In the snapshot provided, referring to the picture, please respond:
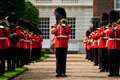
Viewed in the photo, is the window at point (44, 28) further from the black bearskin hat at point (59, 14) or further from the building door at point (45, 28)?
the black bearskin hat at point (59, 14)

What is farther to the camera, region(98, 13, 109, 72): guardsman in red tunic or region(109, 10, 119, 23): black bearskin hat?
Result: region(98, 13, 109, 72): guardsman in red tunic

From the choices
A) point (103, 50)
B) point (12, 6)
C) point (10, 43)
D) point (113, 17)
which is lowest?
point (103, 50)

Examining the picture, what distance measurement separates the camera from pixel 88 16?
72125 mm

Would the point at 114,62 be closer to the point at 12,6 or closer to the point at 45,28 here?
the point at 12,6

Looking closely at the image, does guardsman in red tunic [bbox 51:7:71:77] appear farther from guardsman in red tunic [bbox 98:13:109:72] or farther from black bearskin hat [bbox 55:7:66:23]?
guardsman in red tunic [bbox 98:13:109:72]

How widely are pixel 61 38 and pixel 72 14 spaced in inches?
1881

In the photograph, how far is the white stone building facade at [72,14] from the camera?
233 feet

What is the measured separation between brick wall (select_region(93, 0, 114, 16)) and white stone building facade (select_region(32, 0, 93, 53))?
3281 millimetres

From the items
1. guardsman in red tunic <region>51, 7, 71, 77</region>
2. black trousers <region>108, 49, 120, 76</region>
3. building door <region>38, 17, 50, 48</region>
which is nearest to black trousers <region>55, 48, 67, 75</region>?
guardsman in red tunic <region>51, 7, 71, 77</region>

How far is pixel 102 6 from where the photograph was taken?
66562 mm

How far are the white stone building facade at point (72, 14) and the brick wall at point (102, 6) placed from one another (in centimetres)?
328

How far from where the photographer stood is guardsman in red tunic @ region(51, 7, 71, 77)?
23375mm

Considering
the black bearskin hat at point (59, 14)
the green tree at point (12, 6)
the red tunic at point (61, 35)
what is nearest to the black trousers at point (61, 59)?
the red tunic at point (61, 35)

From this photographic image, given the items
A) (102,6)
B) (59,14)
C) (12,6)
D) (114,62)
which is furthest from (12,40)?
(102,6)
